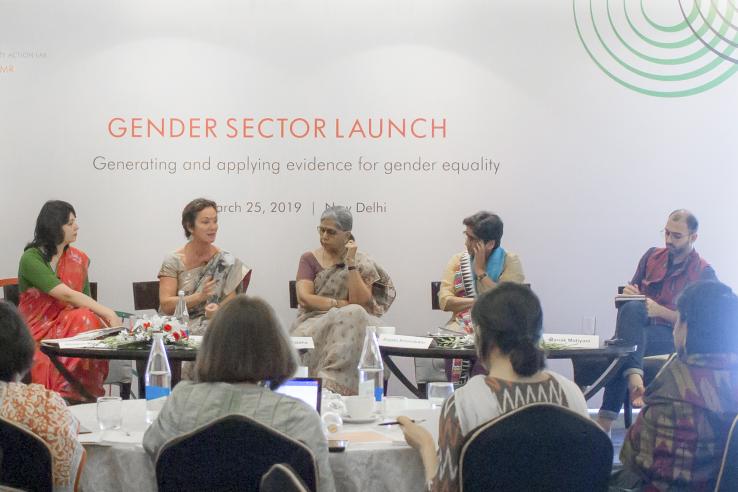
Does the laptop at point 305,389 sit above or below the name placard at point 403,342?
above

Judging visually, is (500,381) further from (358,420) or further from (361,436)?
(358,420)

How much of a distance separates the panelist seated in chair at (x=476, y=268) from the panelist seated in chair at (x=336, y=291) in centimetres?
35

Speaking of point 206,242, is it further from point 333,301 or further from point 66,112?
point 66,112

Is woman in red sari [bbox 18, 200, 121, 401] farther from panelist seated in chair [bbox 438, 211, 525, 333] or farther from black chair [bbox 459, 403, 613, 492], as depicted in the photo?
black chair [bbox 459, 403, 613, 492]

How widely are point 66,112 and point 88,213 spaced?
672 millimetres

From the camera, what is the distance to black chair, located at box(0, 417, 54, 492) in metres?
2.10

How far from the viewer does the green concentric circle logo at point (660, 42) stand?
596 cm

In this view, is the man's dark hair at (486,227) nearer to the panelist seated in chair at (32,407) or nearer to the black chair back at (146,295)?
the black chair back at (146,295)

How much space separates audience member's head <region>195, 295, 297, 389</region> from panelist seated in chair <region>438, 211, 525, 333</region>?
3.00 meters

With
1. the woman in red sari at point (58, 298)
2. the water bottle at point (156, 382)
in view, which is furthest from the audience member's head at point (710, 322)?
the woman in red sari at point (58, 298)

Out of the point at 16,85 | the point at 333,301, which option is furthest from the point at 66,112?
the point at 333,301

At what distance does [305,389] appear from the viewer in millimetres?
2611

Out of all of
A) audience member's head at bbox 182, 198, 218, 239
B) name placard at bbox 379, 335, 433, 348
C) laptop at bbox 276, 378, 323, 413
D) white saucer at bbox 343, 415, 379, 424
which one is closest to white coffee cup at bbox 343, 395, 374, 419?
white saucer at bbox 343, 415, 379, 424

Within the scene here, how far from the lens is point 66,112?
6.04m
